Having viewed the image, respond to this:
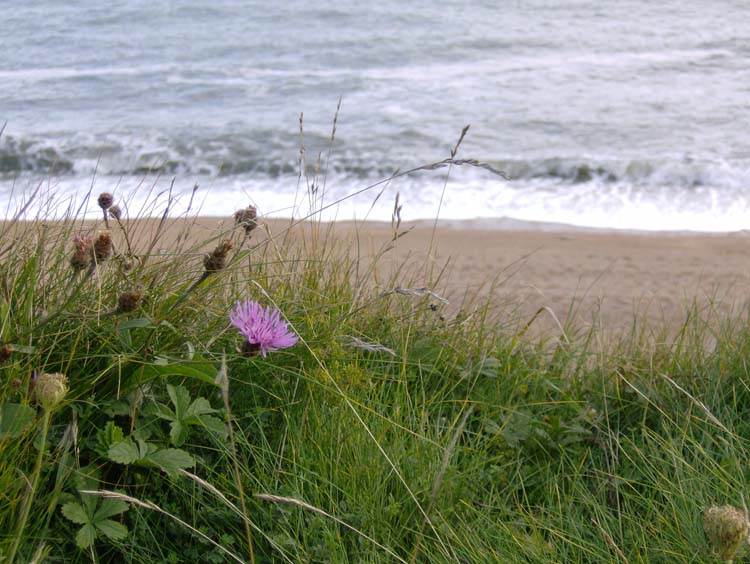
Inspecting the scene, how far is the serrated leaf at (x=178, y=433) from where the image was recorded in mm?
2008

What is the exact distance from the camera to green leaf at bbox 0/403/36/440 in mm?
1758

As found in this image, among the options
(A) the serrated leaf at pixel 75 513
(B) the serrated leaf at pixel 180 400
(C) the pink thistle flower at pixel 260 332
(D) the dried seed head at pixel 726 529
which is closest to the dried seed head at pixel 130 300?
(C) the pink thistle flower at pixel 260 332

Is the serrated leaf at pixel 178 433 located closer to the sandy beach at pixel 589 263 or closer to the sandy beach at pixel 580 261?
the sandy beach at pixel 580 261

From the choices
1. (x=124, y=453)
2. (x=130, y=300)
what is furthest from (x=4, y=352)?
(x=124, y=453)

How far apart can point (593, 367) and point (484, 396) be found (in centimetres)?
53

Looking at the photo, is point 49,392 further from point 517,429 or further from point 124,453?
point 517,429

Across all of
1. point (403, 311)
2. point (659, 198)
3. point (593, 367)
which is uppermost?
point (403, 311)

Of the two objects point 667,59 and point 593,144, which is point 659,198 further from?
point 667,59

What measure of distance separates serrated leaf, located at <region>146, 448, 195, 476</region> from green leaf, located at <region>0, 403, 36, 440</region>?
0.96 feet

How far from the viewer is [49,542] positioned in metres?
1.91

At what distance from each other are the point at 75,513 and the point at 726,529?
132cm

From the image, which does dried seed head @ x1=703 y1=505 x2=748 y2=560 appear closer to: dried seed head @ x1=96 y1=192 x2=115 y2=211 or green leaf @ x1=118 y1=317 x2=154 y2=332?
green leaf @ x1=118 y1=317 x2=154 y2=332

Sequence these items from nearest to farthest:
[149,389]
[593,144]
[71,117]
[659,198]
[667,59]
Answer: [149,389], [659,198], [593,144], [71,117], [667,59]

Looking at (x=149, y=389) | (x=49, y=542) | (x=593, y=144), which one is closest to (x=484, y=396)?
(x=149, y=389)
